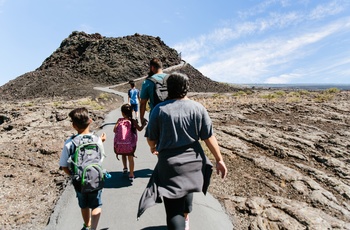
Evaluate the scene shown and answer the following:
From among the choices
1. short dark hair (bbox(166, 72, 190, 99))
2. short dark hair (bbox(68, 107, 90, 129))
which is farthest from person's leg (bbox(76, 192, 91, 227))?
short dark hair (bbox(166, 72, 190, 99))

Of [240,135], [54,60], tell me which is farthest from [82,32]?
[240,135]

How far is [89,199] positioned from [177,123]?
176 cm

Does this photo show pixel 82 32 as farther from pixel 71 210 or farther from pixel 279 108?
pixel 71 210

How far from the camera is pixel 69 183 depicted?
236 inches

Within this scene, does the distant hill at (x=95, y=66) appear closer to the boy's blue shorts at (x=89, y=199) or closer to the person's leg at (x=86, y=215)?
the person's leg at (x=86, y=215)

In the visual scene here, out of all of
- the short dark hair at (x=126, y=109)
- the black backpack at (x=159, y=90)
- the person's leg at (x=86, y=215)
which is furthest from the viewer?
the short dark hair at (x=126, y=109)

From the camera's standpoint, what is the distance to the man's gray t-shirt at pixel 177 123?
2.79 metres

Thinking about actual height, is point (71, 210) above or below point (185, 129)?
below

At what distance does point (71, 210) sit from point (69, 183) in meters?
1.27

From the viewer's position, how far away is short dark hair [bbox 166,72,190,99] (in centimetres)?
288

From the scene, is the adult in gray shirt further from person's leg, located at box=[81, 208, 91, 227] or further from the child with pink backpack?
the child with pink backpack

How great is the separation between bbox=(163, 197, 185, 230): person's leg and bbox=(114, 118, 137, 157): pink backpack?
8.62 feet

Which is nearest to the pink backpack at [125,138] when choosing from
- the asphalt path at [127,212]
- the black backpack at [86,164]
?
the asphalt path at [127,212]

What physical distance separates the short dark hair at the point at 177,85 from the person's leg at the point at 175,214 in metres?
1.09
